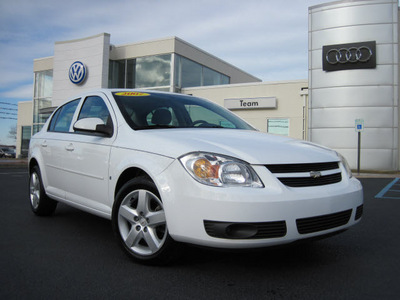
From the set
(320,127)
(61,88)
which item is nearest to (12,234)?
(320,127)

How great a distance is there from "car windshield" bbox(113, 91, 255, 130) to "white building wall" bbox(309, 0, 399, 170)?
50.4 ft

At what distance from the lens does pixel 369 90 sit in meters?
17.8

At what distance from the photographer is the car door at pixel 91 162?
3326 mm

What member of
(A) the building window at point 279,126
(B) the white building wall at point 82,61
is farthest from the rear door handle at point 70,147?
(B) the white building wall at point 82,61

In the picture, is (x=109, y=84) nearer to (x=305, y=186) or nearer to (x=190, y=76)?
(x=190, y=76)

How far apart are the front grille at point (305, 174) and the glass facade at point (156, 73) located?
2095 centimetres

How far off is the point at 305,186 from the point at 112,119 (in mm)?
1845

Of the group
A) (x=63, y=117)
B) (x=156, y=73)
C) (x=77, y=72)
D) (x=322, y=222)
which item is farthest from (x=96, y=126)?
(x=77, y=72)

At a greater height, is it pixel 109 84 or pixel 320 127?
pixel 109 84

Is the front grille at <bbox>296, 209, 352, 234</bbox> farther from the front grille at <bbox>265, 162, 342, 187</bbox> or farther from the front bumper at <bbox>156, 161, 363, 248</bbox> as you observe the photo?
the front grille at <bbox>265, 162, 342, 187</bbox>

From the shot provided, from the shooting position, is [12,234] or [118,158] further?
[12,234]

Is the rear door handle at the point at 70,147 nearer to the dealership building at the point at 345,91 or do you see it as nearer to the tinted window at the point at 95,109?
the tinted window at the point at 95,109

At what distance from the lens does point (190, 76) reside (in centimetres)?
2530

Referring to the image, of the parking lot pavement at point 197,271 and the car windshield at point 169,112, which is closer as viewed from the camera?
the parking lot pavement at point 197,271
